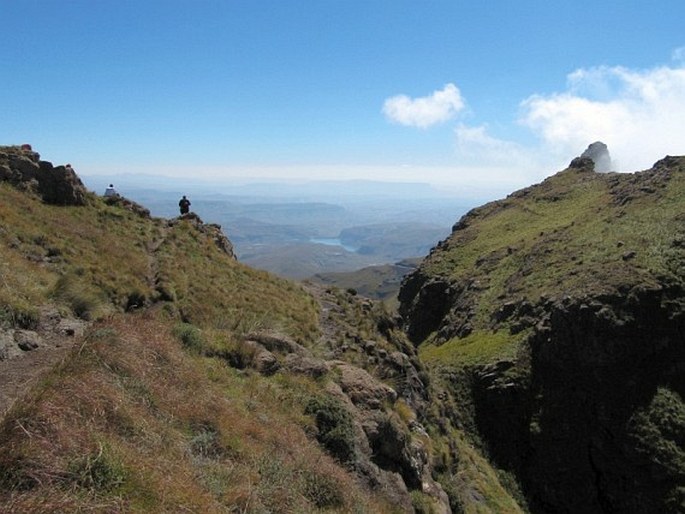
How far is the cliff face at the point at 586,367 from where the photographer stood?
31938 millimetres

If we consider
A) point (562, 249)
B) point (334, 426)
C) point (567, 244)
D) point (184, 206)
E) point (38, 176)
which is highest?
point (38, 176)

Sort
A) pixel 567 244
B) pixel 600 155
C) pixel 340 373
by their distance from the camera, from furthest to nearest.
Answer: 1. pixel 600 155
2. pixel 567 244
3. pixel 340 373

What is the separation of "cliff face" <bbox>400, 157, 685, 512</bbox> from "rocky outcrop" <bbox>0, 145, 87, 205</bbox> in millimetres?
28282

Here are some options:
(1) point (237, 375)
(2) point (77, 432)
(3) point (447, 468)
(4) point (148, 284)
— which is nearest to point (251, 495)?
(2) point (77, 432)

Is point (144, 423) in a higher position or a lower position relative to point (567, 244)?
lower

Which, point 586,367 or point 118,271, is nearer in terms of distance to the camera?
point 118,271

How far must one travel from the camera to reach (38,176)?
31.4 m

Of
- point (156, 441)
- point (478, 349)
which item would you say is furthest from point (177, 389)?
point (478, 349)

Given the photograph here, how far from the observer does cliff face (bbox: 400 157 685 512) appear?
3194cm

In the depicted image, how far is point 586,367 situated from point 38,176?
1502 inches

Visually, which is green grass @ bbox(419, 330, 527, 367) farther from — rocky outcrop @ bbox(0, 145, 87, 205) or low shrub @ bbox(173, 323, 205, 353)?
rocky outcrop @ bbox(0, 145, 87, 205)

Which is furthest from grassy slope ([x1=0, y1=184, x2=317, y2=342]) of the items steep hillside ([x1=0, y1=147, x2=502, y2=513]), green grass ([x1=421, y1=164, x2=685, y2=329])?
green grass ([x1=421, y1=164, x2=685, y2=329])

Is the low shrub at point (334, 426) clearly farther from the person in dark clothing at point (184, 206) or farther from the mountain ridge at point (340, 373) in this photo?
the person in dark clothing at point (184, 206)

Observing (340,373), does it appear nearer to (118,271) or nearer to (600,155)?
(118,271)
